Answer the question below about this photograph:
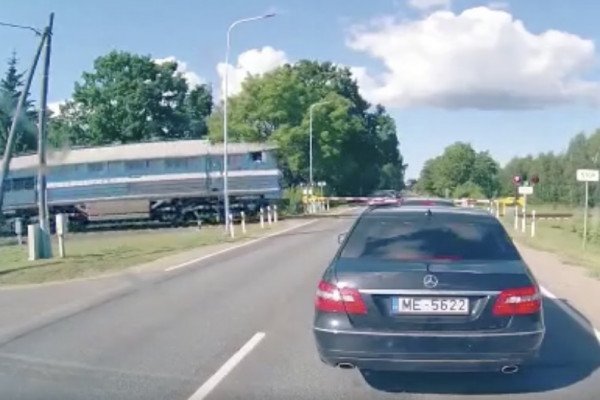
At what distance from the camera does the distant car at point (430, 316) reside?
6.70 metres

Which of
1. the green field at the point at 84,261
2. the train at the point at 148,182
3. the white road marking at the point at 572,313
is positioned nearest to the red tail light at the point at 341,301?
the white road marking at the point at 572,313

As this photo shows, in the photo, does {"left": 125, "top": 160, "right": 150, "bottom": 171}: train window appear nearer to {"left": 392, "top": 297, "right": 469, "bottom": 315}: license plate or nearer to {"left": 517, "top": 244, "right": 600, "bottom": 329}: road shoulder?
{"left": 517, "top": 244, "right": 600, "bottom": 329}: road shoulder

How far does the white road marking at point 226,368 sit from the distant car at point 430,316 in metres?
1.00

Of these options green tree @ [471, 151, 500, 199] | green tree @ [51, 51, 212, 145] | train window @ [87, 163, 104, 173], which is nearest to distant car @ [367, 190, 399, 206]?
train window @ [87, 163, 104, 173]

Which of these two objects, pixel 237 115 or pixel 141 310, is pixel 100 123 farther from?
pixel 141 310

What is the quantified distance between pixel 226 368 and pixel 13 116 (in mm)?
19649

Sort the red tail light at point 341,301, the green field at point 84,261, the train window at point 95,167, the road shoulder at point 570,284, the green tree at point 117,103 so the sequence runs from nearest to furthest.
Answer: the red tail light at point 341,301, the road shoulder at point 570,284, the green field at point 84,261, the train window at point 95,167, the green tree at point 117,103

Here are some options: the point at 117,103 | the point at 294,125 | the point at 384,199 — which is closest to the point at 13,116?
the point at 384,199

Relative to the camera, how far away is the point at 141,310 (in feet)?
40.5

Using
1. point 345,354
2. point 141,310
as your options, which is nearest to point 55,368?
point 345,354

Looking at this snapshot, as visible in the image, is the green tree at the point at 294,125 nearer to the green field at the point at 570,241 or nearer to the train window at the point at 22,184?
the train window at the point at 22,184

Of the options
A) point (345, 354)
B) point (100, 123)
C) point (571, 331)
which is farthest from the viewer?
point (100, 123)

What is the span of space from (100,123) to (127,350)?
251 ft

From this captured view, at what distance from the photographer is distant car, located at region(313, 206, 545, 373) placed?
6.70m
